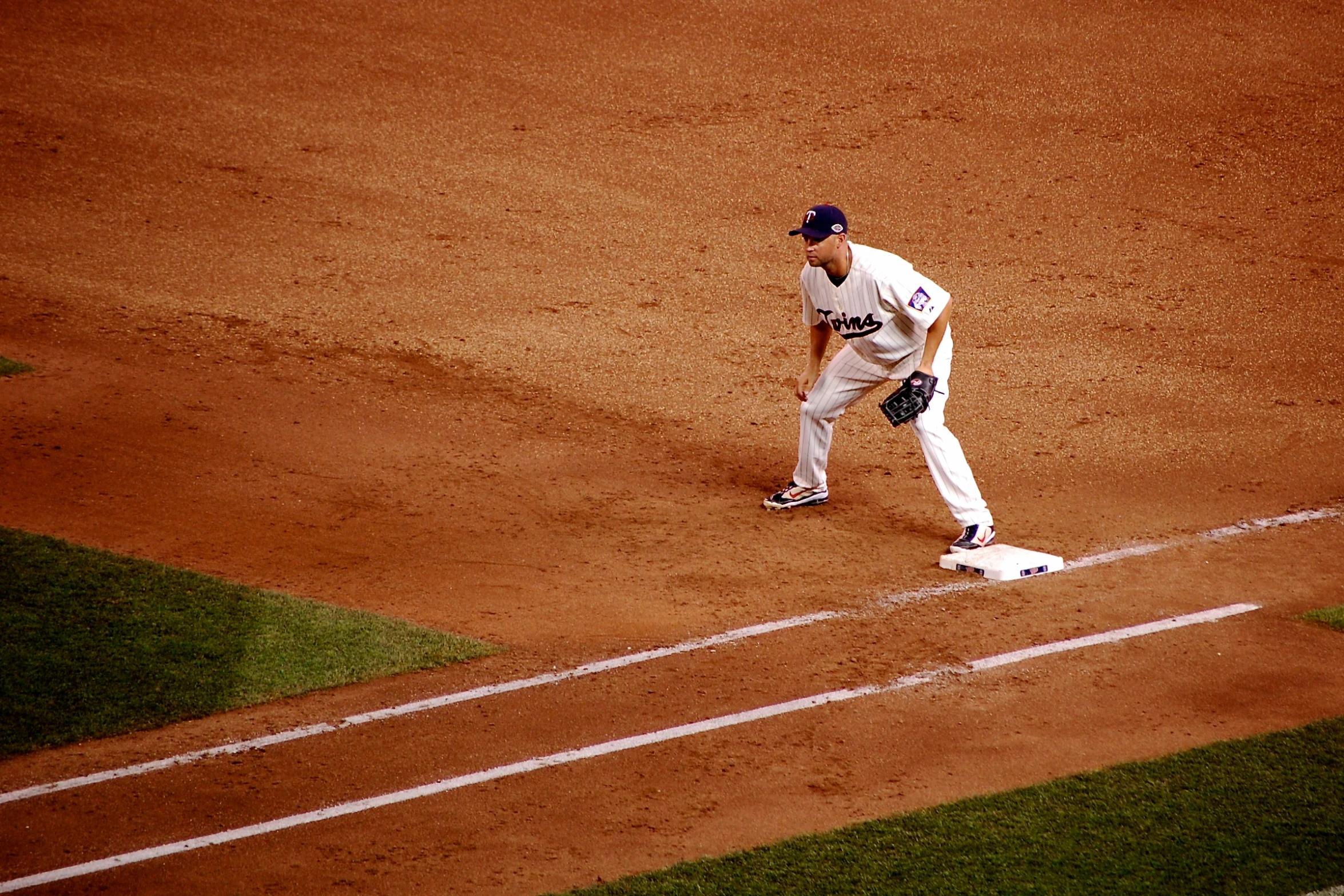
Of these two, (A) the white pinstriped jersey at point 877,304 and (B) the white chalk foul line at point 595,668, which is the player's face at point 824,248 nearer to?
(A) the white pinstriped jersey at point 877,304

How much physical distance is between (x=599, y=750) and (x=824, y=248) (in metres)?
2.85

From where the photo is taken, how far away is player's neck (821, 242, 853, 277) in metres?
7.07

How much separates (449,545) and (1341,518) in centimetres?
483

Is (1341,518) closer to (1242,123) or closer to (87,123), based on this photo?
(1242,123)

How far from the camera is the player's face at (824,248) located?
23.0 ft

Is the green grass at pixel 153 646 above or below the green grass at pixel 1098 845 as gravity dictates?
below

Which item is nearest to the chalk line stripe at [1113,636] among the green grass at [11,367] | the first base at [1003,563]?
the first base at [1003,563]

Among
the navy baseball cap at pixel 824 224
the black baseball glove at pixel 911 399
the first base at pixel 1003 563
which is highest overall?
the navy baseball cap at pixel 824 224

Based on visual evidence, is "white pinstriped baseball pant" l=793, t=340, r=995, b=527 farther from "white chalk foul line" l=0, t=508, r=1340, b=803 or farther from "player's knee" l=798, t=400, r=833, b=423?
"white chalk foul line" l=0, t=508, r=1340, b=803

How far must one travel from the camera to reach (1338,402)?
9.27 m

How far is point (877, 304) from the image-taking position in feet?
23.4

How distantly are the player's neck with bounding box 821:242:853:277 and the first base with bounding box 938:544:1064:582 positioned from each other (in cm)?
154

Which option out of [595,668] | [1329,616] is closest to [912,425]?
[1329,616]

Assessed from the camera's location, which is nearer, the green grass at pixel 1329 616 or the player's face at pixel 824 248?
the green grass at pixel 1329 616
